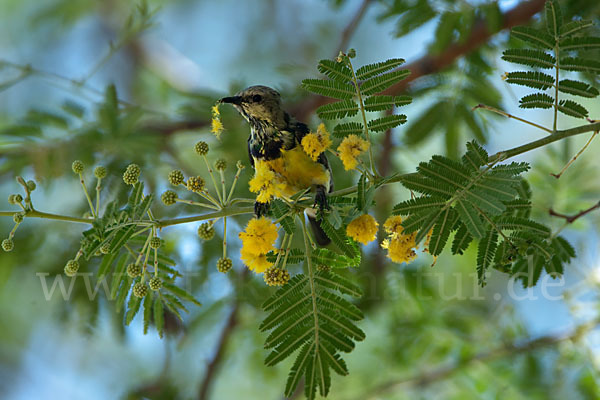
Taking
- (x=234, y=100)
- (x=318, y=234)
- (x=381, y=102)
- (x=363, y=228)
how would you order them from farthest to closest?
(x=318, y=234)
(x=234, y=100)
(x=381, y=102)
(x=363, y=228)

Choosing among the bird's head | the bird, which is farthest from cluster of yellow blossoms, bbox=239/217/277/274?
the bird's head

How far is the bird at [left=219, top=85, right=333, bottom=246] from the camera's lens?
279cm

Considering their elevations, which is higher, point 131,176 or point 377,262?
point 377,262

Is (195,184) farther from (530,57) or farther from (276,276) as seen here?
(530,57)

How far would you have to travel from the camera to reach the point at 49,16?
7.48m

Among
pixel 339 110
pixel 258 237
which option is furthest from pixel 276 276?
pixel 339 110

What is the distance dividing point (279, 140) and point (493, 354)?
2.17 metres

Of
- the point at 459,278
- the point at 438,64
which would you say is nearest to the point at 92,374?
the point at 459,278

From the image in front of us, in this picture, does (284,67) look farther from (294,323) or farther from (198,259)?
(294,323)

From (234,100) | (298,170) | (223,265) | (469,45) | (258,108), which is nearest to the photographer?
(223,265)

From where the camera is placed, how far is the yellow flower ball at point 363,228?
6.31 ft

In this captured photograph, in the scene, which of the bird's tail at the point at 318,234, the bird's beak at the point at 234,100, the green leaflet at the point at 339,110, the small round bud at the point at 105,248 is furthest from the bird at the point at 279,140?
the small round bud at the point at 105,248

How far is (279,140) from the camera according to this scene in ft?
9.68

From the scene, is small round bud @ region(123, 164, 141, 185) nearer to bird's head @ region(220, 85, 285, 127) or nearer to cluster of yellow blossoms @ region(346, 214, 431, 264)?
cluster of yellow blossoms @ region(346, 214, 431, 264)
